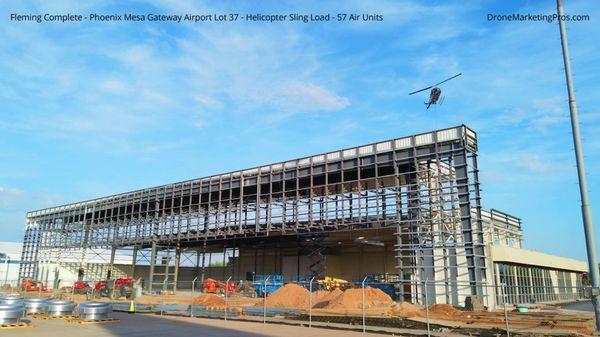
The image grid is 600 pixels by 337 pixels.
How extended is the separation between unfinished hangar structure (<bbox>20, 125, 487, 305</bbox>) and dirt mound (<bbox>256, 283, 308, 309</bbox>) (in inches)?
284

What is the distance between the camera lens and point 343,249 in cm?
5516

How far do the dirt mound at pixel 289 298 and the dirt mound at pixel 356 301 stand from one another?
9.90 feet

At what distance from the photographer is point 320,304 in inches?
1205

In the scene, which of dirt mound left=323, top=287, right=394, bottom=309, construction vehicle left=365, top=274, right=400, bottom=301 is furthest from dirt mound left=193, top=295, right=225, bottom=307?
construction vehicle left=365, top=274, right=400, bottom=301

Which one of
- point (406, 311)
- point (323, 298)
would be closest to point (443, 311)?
point (406, 311)

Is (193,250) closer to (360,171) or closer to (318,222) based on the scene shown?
(318,222)

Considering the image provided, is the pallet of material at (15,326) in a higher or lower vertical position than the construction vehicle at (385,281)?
lower

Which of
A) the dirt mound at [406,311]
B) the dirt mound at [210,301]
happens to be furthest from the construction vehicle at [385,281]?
the dirt mound at [210,301]

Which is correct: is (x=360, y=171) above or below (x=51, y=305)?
above

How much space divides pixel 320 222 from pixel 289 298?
411 inches

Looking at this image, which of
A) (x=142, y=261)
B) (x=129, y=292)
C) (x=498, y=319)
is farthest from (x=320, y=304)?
(x=142, y=261)

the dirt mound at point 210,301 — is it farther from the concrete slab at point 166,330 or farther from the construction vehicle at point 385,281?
the construction vehicle at point 385,281

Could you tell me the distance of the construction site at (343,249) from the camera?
2561 centimetres

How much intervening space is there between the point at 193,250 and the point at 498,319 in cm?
5701
